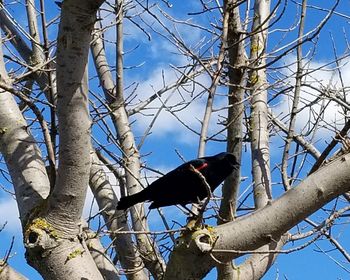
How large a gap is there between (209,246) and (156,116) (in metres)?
1.85

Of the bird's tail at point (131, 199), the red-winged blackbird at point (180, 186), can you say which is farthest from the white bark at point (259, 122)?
the bird's tail at point (131, 199)

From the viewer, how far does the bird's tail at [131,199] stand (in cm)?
377

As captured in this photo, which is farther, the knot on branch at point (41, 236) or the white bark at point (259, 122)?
the white bark at point (259, 122)

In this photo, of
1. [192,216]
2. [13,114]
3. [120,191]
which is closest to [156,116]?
[120,191]

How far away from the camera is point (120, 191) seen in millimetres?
4297

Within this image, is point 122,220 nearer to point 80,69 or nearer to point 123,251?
point 123,251

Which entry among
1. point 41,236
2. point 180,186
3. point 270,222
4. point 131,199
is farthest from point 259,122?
point 41,236

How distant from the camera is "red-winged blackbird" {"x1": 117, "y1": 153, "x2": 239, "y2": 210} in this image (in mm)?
3744

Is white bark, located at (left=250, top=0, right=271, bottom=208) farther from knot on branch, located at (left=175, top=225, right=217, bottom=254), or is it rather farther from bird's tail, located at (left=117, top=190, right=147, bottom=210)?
knot on branch, located at (left=175, top=225, right=217, bottom=254)

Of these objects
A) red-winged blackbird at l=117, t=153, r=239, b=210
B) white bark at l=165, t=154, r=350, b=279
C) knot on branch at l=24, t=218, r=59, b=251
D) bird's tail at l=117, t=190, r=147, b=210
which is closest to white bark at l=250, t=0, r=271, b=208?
red-winged blackbird at l=117, t=153, r=239, b=210

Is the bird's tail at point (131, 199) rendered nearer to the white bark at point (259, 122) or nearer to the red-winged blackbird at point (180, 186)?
the red-winged blackbird at point (180, 186)

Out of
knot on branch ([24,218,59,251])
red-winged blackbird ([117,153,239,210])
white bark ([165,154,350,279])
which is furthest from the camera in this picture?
red-winged blackbird ([117,153,239,210])

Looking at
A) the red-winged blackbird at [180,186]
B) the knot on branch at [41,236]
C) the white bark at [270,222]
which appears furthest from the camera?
the red-winged blackbird at [180,186]

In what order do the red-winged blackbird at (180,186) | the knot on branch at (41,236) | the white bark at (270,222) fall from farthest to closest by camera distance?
the red-winged blackbird at (180,186) → the knot on branch at (41,236) → the white bark at (270,222)
